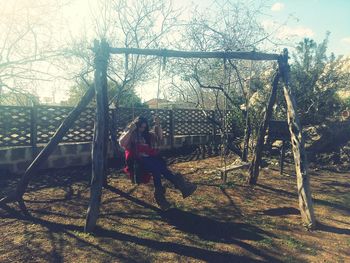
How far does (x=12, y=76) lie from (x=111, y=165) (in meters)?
3.43

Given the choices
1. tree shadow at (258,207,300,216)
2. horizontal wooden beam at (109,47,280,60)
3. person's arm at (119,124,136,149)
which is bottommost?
tree shadow at (258,207,300,216)

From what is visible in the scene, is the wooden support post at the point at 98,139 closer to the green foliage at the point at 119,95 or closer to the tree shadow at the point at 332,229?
the green foliage at the point at 119,95

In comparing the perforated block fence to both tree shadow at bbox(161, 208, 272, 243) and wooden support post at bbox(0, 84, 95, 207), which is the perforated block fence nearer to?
wooden support post at bbox(0, 84, 95, 207)

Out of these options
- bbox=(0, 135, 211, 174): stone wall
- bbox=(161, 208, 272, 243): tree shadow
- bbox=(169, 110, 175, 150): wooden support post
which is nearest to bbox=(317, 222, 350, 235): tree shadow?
bbox=(161, 208, 272, 243): tree shadow

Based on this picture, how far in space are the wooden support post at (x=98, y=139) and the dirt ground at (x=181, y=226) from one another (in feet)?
0.86

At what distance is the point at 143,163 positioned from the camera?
459 centimetres

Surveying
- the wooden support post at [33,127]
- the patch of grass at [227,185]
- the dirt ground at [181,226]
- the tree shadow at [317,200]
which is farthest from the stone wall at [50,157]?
the tree shadow at [317,200]

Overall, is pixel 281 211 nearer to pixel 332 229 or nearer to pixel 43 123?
pixel 332 229

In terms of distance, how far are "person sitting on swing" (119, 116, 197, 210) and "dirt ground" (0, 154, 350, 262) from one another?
1.05 feet

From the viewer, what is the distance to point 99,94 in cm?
430

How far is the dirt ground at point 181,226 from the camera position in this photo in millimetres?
3295

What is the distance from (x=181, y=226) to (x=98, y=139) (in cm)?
165

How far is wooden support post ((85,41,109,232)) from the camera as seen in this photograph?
3.91m

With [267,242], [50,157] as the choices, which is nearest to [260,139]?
[267,242]
